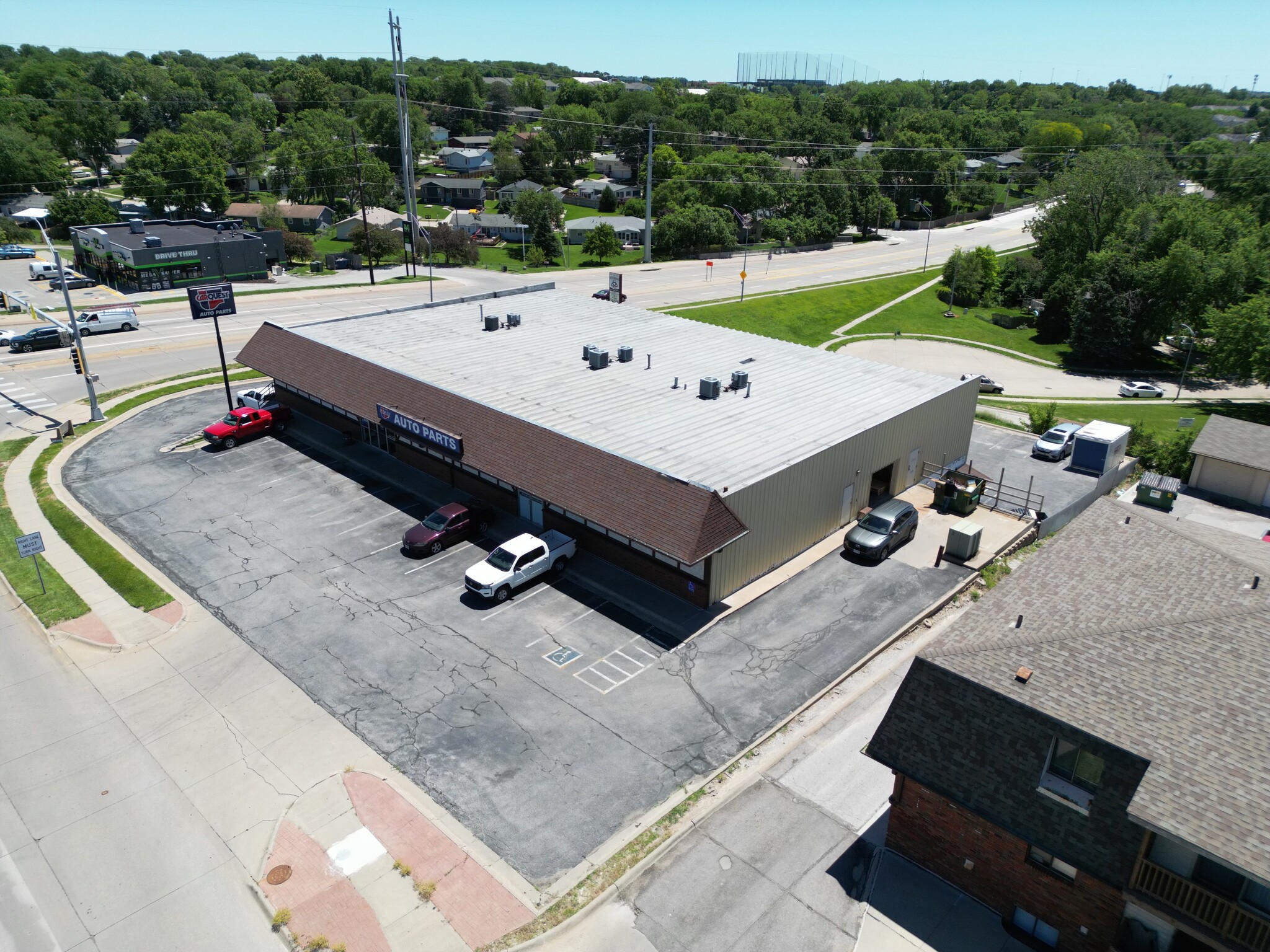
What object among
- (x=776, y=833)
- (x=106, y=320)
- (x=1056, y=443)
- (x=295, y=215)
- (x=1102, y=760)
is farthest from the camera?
(x=295, y=215)

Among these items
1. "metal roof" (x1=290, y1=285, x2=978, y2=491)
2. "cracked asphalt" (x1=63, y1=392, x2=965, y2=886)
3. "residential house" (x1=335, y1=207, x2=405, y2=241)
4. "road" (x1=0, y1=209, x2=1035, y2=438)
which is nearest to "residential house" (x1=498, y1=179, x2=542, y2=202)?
"residential house" (x1=335, y1=207, x2=405, y2=241)

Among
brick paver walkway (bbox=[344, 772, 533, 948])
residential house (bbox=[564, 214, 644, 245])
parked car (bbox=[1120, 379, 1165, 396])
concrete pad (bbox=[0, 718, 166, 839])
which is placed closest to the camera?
brick paver walkway (bbox=[344, 772, 533, 948])

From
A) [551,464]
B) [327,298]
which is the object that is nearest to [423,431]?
[551,464]

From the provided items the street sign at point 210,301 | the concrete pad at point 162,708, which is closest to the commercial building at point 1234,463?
the concrete pad at point 162,708

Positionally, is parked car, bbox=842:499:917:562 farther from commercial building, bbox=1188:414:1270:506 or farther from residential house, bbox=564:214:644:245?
residential house, bbox=564:214:644:245

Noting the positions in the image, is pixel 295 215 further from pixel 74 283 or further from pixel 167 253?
pixel 74 283

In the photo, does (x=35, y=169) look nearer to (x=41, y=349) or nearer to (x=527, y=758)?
(x=41, y=349)
